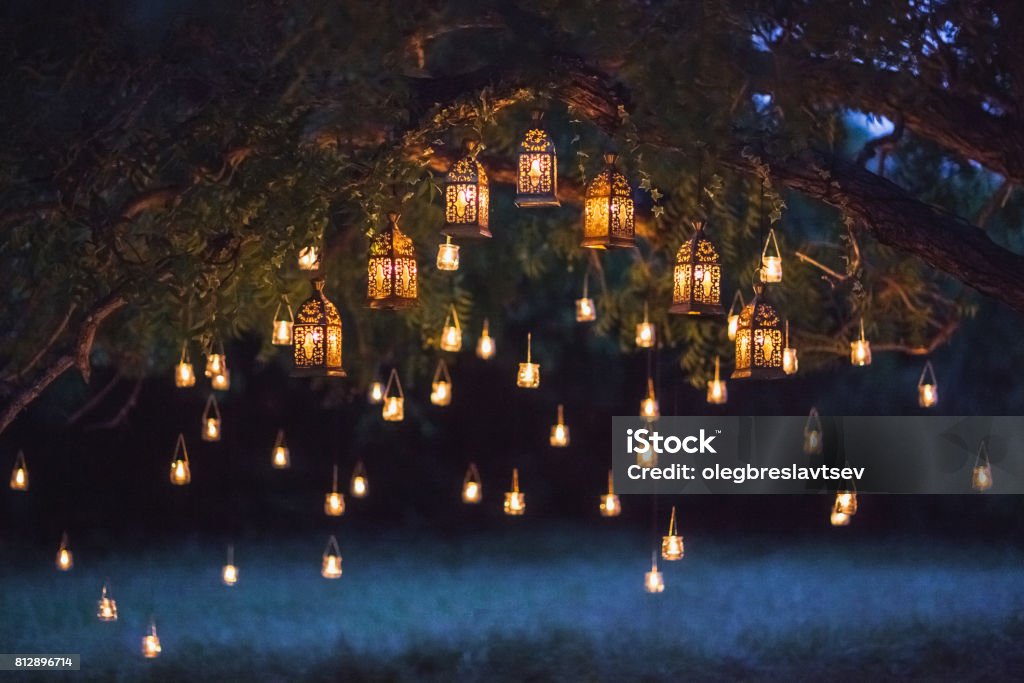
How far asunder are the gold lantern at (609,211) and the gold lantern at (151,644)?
17.3 feet

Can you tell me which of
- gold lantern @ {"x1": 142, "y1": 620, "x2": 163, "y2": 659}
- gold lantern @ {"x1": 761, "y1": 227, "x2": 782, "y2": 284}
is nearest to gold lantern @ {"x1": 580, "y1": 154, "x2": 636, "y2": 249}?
gold lantern @ {"x1": 761, "y1": 227, "x2": 782, "y2": 284}

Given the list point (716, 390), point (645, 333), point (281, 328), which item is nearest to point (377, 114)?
point (281, 328)

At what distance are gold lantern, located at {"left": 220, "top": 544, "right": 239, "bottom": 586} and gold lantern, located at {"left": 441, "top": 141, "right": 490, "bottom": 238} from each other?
6.19 metres

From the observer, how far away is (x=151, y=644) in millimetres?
9172

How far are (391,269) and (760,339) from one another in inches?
55.7

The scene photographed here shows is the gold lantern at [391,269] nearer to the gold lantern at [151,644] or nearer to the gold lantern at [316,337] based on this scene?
the gold lantern at [316,337]

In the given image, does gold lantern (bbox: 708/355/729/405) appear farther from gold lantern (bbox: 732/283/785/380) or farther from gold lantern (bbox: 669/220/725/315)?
gold lantern (bbox: 669/220/725/315)

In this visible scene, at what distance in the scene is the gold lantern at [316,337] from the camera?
5293mm

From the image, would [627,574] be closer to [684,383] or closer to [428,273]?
[684,383]

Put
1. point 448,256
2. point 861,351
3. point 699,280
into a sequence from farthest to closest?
point 861,351
point 448,256
point 699,280

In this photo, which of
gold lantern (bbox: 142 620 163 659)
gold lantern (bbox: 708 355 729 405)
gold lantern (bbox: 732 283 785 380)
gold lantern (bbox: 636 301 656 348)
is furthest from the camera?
gold lantern (bbox: 142 620 163 659)

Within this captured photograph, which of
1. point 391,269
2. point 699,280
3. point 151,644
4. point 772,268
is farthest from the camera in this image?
point 151,644

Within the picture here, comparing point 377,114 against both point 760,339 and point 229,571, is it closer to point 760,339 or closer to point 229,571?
point 760,339

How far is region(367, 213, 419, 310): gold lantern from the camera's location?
5.07 meters
